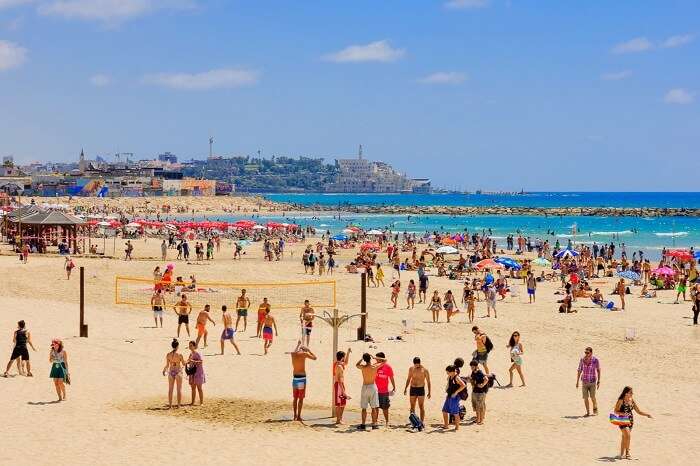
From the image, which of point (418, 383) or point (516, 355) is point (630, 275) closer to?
point (516, 355)

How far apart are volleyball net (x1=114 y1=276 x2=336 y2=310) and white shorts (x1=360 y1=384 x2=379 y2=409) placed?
35.6 ft

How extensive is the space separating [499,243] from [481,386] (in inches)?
1930

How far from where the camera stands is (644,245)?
2325 inches

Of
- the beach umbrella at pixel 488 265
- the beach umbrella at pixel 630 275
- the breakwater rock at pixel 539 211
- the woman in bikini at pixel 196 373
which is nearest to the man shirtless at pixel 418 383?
the woman in bikini at pixel 196 373

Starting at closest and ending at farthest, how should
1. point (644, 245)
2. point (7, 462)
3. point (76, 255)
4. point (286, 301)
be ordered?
1. point (7, 462)
2. point (286, 301)
3. point (76, 255)
4. point (644, 245)

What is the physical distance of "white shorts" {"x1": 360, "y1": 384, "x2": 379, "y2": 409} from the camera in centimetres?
1130

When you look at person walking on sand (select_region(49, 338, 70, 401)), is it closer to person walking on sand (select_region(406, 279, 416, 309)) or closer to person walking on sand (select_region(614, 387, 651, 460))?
person walking on sand (select_region(614, 387, 651, 460))

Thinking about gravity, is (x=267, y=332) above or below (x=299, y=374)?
below

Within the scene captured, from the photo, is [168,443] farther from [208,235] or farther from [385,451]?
[208,235]

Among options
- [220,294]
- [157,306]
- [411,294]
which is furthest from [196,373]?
[220,294]

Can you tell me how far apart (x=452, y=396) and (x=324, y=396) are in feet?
8.61

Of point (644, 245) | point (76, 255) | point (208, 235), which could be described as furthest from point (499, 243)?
point (76, 255)

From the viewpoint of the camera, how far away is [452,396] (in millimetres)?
11320

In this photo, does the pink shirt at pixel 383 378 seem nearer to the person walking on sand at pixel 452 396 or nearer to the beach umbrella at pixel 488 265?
the person walking on sand at pixel 452 396
